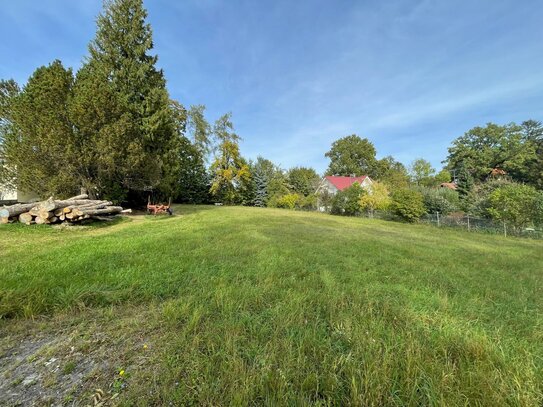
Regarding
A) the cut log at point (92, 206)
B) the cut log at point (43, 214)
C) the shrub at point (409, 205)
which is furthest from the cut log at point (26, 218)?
the shrub at point (409, 205)

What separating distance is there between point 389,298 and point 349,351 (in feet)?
5.43

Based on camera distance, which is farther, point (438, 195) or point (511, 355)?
point (438, 195)

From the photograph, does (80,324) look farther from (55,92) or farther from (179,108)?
(179,108)

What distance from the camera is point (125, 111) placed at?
1540 centimetres

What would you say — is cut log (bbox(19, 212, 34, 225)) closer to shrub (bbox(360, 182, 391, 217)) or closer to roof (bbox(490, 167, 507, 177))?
shrub (bbox(360, 182, 391, 217))

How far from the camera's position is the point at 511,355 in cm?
234

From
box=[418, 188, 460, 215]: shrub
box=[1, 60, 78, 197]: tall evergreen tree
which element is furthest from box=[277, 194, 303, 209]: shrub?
box=[1, 60, 78, 197]: tall evergreen tree

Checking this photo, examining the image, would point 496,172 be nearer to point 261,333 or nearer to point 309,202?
point 309,202

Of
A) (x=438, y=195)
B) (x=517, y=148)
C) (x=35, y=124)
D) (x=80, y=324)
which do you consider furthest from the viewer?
(x=517, y=148)

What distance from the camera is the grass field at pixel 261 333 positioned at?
1875 millimetres

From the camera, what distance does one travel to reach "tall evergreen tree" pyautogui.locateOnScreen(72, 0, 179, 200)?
13297 mm

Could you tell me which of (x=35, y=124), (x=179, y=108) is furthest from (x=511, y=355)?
(x=179, y=108)

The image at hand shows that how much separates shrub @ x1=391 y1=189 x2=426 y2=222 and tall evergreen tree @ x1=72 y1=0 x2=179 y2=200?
18.7m

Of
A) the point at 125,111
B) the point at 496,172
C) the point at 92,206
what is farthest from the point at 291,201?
the point at 496,172
